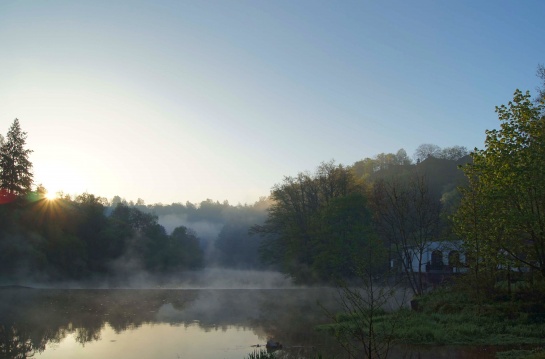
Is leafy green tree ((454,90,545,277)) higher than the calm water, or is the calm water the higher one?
leafy green tree ((454,90,545,277))

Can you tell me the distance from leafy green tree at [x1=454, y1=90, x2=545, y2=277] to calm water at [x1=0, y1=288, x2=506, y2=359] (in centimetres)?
470

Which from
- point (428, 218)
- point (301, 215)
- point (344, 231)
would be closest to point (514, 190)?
point (428, 218)

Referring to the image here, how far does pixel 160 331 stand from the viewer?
22953mm

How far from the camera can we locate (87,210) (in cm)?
6794

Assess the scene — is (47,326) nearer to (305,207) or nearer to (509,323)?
(509,323)

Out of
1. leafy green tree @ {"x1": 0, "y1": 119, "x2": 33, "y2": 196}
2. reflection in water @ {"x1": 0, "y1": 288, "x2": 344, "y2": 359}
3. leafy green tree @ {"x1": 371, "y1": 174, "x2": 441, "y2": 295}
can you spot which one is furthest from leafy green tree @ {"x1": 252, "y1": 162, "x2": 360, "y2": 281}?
leafy green tree @ {"x1": 0, "y1": 119, "x2": 33, "y2": 196}

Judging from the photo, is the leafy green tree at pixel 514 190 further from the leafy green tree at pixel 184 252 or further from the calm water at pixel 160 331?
the leafy green tree at pixel 184 252

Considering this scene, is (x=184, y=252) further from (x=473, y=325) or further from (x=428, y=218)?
(x=473, y=325)

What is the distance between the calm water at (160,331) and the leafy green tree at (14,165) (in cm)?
2526

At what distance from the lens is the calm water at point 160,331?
17234 mm

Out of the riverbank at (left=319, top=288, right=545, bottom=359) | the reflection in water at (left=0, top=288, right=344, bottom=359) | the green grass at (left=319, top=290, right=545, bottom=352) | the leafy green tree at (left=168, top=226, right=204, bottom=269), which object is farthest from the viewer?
→ the leafy green tree at (left=168, top=226, right=204, bottom=269)

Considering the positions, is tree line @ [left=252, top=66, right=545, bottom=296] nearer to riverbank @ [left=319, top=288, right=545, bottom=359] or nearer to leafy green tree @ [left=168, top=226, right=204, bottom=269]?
riverbank @ [left=319, top=288, right=545, bottom=359]

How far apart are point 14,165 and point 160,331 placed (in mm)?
43628

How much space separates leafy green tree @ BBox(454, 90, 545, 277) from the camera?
16.9m
